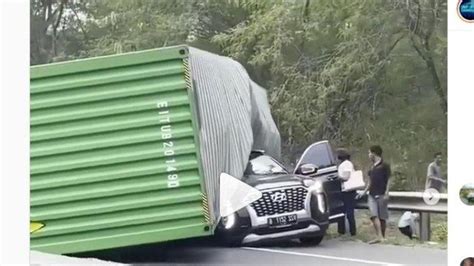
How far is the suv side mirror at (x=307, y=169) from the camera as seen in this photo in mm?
3590

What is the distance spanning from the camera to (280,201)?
3578mm

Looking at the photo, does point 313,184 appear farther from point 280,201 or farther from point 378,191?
point 378,191

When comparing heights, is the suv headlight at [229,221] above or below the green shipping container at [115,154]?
below

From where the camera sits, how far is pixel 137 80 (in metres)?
3.55

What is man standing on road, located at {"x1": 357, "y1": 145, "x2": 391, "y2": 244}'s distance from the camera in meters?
3.53

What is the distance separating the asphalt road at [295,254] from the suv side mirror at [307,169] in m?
0.30

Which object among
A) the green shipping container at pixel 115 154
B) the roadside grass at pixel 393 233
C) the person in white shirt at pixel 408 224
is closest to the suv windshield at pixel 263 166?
the green shipping container at pixel 115 154

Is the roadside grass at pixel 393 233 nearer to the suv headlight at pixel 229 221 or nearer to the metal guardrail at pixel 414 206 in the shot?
the metal guardrail at pixel 414 206
